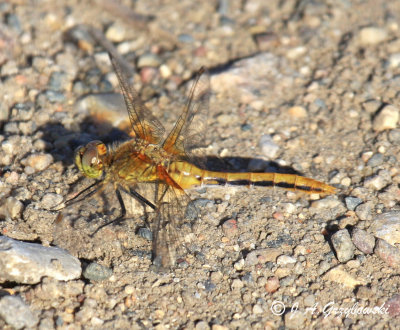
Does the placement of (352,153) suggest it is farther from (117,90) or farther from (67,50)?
(67,50)

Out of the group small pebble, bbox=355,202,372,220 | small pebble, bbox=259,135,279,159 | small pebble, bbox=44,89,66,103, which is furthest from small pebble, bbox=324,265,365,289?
small pebble, bbox=44,89,66,103

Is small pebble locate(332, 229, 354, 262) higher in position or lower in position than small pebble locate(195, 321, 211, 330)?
lower

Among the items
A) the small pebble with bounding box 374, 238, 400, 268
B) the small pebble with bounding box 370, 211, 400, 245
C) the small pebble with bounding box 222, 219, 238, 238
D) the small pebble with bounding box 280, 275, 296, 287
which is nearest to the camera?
the small pebble with bounding box 280, 275, 296, 287

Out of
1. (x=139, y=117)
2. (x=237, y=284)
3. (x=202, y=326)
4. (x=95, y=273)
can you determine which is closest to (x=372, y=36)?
(x=139, y=117)

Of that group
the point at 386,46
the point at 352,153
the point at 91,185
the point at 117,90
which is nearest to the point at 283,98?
the point at 352,153

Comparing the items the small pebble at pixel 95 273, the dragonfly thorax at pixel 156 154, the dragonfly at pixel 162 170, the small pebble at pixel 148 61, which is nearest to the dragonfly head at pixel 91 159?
the dragonfly at pixel 162 170

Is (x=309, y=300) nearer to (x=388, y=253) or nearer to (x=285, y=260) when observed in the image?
(x=285, y=260)

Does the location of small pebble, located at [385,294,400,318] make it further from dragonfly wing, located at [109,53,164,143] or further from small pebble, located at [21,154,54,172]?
small pebble, located at [21,154,54,172]
